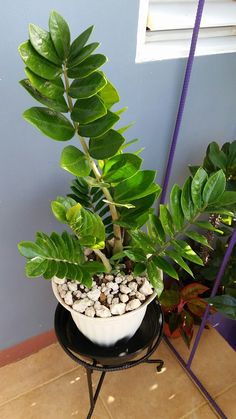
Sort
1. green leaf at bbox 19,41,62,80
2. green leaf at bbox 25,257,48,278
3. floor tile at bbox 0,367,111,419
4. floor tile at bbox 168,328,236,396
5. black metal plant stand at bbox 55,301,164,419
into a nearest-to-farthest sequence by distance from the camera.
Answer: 1. green leaf at bbox 19,41,62,80
2. green leaf at bbox 25,257,48,278
3. black metal plant stand at bbox 55,301,164,419
4. floor tile at bbox 0,367,111,419
5. floor tile at bbox 168,328,236,396

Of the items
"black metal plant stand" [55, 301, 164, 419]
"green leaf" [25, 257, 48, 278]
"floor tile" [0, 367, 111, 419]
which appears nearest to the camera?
"green leaf" [25, 257, 48, 278]

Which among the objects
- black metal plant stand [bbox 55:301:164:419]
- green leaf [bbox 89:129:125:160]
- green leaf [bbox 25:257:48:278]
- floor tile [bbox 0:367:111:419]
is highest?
green leaf [bbox 89:129:125:160]

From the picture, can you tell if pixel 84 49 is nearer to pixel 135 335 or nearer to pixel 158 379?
pixel 135 335

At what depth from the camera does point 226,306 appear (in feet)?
3.10

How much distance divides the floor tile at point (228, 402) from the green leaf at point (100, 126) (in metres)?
1.04

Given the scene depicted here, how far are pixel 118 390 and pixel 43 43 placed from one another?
1082 mm

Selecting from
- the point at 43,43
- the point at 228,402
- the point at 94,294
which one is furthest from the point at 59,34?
the point at 228,402

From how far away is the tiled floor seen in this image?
3.75 ft

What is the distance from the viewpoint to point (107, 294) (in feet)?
2.69

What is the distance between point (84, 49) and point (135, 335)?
739mm

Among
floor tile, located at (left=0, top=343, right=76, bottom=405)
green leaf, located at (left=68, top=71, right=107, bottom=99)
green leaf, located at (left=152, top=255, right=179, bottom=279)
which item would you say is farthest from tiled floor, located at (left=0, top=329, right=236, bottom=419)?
green leaf, located at (left=68, top=71, right=107, bottom=99)

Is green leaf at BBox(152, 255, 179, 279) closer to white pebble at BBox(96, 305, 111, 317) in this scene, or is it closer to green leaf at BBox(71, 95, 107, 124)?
white pebble at BBox(96, 305, 111, 317)

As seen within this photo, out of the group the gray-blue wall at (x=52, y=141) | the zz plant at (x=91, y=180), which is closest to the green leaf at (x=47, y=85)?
the zz plant at (x=91, y=180)

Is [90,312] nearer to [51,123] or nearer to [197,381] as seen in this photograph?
[51,123]
